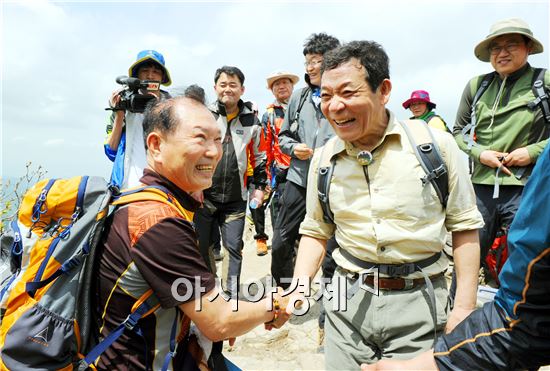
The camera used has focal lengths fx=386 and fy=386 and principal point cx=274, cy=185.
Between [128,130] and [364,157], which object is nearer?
[364,157]

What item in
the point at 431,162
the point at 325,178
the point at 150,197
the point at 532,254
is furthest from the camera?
the point at 325,178

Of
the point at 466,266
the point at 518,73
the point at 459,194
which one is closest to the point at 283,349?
the point at 466,266

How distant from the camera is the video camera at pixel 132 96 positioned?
3742mm

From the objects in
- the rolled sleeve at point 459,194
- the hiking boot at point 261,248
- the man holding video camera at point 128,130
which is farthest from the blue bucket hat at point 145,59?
the hiking boot at point 261,248

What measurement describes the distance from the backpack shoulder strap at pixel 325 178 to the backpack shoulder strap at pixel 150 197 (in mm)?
908

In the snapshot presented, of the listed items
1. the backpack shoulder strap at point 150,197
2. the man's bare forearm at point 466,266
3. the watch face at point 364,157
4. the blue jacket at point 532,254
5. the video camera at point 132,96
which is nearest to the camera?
the blue jacket at point 532,254

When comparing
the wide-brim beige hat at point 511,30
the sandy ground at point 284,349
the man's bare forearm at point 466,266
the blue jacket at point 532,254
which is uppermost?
the wide-brim beige hat at point 511,30

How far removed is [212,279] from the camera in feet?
6.30

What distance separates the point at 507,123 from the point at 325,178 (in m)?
2.62

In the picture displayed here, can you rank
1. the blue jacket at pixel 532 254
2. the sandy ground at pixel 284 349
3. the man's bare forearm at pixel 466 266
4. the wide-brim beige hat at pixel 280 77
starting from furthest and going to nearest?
the wide-brim beige hat at pixel 280 77
the sandy ground at pixel 284 349
the man's bare forearm at pixel 466 266
the blue jacket at pixel 532 254

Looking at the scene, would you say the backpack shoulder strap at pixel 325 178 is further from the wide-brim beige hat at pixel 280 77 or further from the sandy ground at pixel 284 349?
the wide-brim beige hat at pixel 280 77

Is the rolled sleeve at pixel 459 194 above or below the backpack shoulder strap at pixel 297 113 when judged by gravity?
below

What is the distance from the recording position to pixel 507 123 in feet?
13.1

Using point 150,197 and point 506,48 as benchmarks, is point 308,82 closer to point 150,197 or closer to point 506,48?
point 506,48
